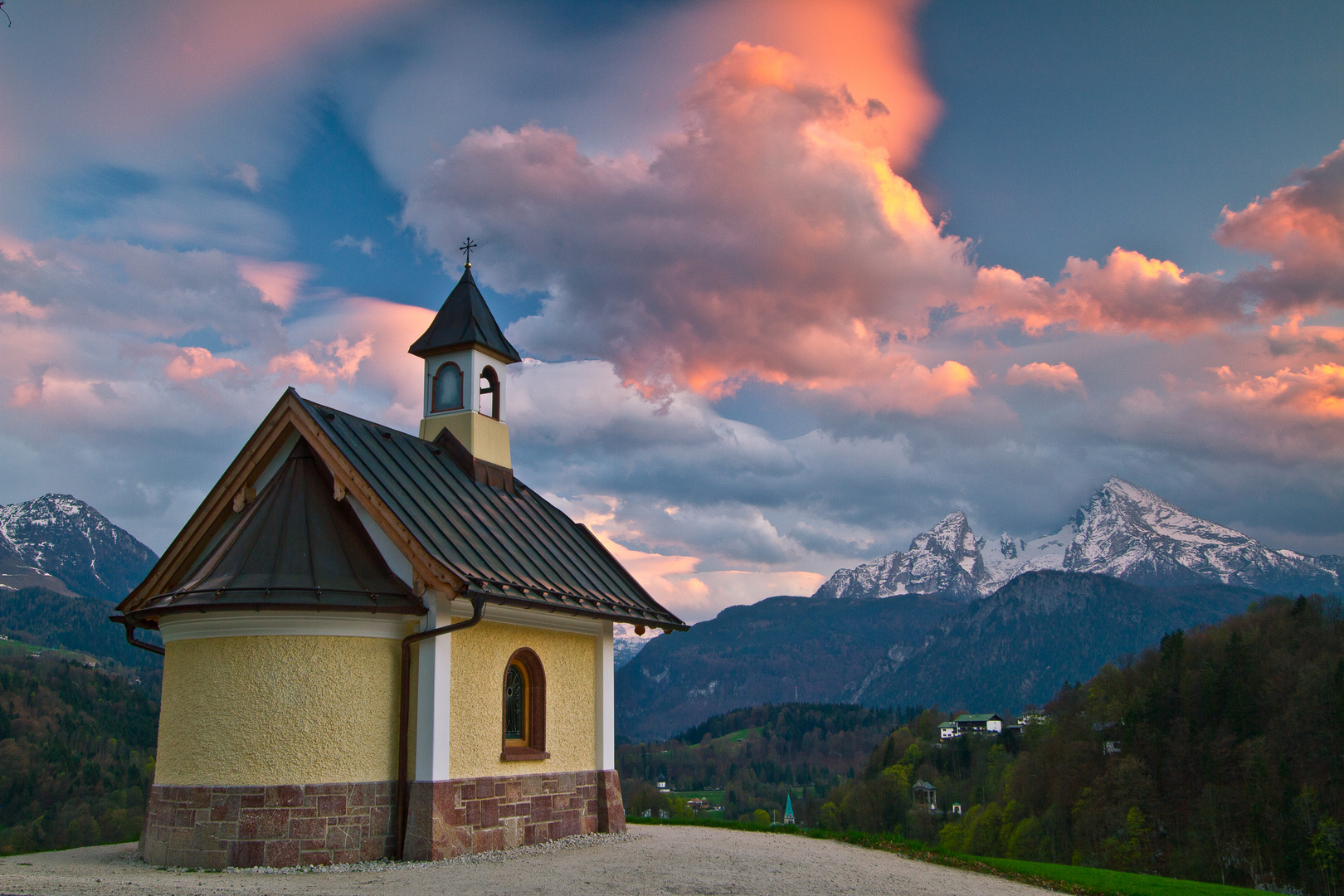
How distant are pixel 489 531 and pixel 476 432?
353 centimetres

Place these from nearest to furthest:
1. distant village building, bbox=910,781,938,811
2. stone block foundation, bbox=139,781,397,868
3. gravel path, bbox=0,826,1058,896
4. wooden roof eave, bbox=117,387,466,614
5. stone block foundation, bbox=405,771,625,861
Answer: gravel path, bbox=0,826,1058,896 → stone block foundation, bbox=139,781,397,868 → stone block foundation, bbox=405,771,625,861 → wooden roof eave, bbox=117,387,466,614 → distant village building, bbox=910,781,938,811

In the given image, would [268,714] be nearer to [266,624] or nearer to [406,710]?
[266,624]

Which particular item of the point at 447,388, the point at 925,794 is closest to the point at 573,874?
the point at 447,388

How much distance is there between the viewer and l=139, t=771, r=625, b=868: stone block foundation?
Result: 13938mm

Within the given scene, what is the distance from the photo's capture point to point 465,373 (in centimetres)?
2194

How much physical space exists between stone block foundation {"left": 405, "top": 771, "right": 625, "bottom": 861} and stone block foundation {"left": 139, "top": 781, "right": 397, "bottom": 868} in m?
0.75

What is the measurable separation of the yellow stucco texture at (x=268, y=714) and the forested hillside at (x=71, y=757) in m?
73.1

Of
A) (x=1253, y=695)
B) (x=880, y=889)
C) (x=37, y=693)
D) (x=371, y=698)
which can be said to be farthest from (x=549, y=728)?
(x=37, y=693)

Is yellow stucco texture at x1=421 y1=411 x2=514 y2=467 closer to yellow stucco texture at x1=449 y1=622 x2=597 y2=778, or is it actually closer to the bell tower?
the bell tower

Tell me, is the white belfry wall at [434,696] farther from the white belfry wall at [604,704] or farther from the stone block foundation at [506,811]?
the white belfry wall at [604,704]

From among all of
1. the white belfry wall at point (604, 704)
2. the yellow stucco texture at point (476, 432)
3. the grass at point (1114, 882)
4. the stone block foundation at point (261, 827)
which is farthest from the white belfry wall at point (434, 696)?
the grass at point (1114, 882)

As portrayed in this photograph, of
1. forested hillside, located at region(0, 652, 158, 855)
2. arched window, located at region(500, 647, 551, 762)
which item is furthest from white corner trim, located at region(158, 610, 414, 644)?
forested hillside, located at region(0, 652, 158, 855)

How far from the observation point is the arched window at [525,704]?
687 inches

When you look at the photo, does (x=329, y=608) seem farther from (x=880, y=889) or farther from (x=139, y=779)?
(x=139, y=779)
